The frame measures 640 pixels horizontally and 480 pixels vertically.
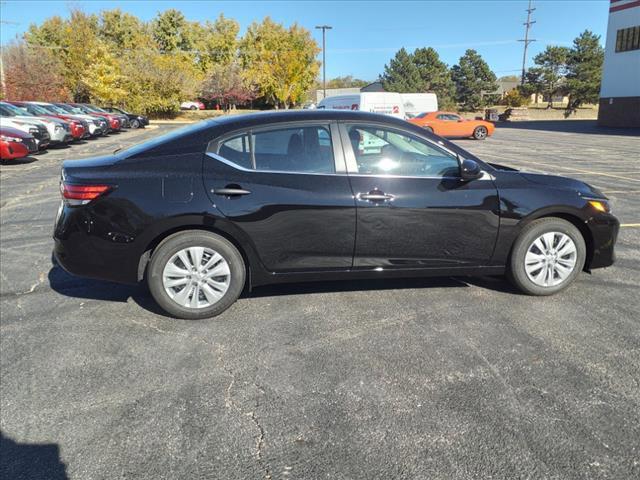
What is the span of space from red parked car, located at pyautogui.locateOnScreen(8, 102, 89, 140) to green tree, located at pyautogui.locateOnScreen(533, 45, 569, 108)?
5817 centimetres

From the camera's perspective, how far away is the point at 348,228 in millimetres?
3854

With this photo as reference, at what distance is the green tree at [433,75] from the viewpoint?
6669 centimetres

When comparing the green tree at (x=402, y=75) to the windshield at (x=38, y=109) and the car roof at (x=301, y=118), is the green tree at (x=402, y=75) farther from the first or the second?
the car roof at (x=301, y=118)

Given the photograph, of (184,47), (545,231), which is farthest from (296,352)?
(184,47)

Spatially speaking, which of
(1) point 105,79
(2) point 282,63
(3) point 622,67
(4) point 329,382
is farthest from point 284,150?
(2) point 282,63

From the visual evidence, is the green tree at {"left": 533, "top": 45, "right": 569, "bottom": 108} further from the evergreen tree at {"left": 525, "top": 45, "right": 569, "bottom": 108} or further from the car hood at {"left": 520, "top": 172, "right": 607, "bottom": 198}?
the car hood at {"left": 520, "top": 172, "right": 607, "bottom": 198}

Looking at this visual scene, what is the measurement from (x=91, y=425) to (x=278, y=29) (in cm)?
6060

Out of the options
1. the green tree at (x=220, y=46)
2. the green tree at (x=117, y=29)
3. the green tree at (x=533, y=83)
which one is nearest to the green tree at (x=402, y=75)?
the green tree at (x=533, y=83)

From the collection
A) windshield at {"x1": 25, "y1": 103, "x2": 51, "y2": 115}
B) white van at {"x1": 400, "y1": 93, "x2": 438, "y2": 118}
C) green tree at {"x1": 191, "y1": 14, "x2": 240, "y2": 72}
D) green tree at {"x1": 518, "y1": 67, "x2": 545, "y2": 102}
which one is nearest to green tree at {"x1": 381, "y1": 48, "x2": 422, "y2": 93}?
green tree at {"x1": 518, "y1": 67, "x2": 545, "y2": 102}

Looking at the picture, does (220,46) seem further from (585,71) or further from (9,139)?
(9,139)

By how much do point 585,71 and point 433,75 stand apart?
62.4 ft

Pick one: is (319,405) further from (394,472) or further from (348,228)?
(348,228)

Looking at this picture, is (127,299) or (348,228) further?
(127,299)

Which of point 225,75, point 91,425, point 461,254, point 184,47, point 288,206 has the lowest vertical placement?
point 91,425
